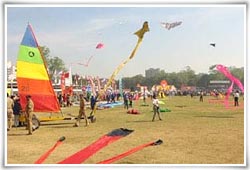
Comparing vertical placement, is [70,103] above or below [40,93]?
below

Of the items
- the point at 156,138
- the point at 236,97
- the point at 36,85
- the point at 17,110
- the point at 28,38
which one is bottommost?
the point at 156,138

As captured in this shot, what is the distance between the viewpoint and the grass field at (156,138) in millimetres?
4930

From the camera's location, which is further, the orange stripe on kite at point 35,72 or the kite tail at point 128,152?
the orange stripe on kite at point 35,72

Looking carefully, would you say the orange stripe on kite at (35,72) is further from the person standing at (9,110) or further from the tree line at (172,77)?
the person standing at (9,110)

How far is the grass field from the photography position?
4930mm

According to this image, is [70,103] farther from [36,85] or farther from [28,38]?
[28,38]

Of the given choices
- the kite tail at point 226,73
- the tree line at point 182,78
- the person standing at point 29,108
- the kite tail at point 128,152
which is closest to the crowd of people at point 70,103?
the person standing at point 29,108

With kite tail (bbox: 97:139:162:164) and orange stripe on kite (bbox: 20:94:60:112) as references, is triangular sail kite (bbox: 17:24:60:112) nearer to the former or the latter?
orange stripe on kite (bbox: 20:94:60:112)

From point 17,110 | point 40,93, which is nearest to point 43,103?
point 40,93

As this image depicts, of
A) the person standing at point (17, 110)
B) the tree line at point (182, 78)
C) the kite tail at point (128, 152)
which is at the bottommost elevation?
the kite tail at point (128, 152)

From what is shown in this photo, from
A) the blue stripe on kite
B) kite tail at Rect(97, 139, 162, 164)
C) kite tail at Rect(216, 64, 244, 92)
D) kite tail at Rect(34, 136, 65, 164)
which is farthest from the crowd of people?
kite tail at Rect(97, 139, 162, 164)

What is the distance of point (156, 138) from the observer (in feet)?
18.2

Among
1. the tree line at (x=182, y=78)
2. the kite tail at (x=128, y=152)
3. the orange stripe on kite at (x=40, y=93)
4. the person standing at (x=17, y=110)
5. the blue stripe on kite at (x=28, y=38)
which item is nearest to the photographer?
the kite tail at (x=128, y=152)
